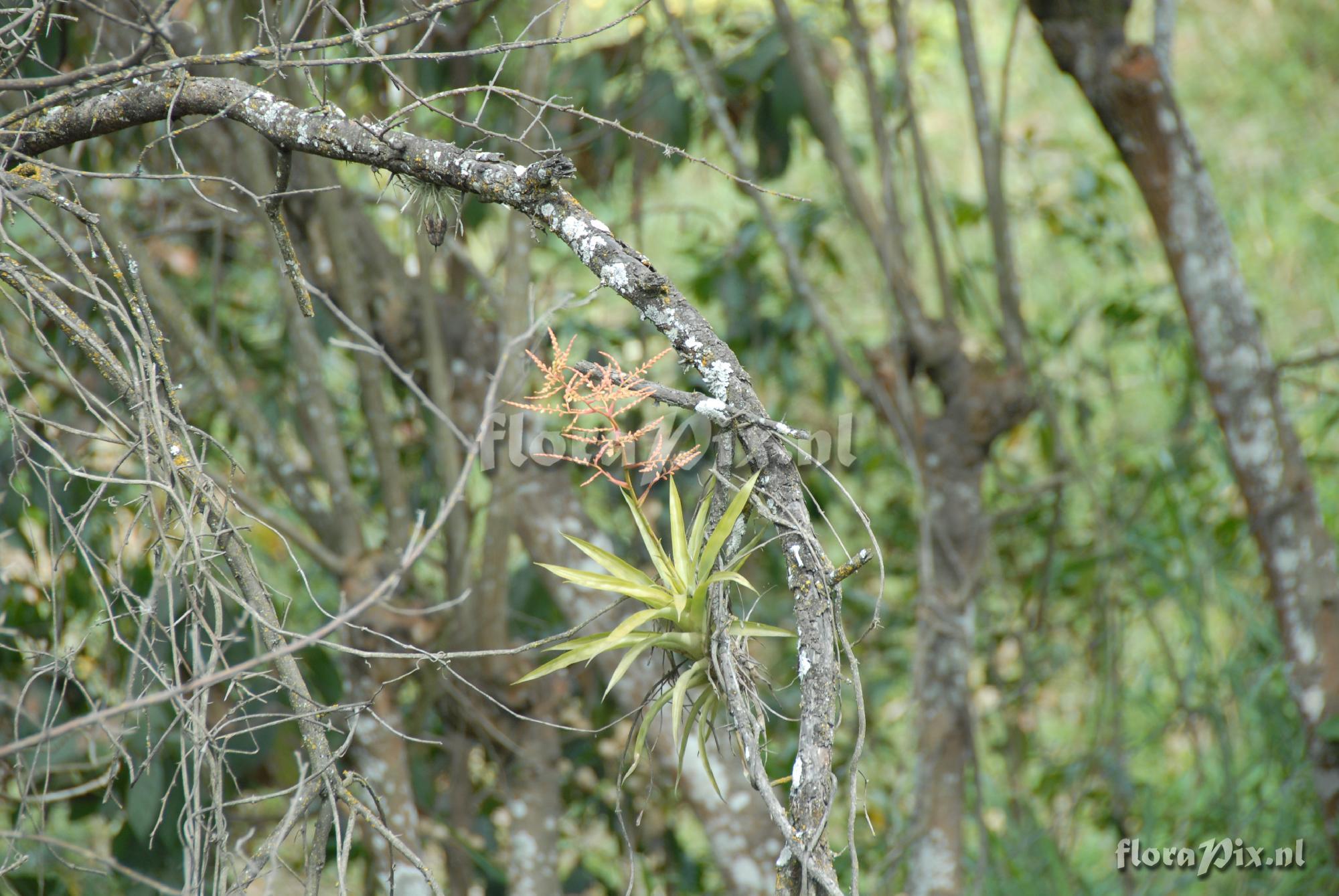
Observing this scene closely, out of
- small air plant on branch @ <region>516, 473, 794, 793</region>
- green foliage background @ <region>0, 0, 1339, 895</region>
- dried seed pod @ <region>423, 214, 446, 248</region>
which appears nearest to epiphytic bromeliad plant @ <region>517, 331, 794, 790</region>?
small air plant on branch @ <region>516, 473, 794, 793</region>

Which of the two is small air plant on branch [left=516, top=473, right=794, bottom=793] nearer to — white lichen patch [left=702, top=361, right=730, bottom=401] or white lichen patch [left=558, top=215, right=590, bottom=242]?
white lichen patch [left=702, top=361, right=730, bottom=401]

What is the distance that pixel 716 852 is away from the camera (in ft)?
5.91

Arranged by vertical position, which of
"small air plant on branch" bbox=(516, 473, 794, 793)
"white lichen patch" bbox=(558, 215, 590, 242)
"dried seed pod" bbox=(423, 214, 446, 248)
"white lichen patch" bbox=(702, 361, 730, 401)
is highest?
"white lichen patch" bbox=(558, 215, 590, 242)

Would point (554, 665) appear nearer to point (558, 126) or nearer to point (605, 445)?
point (605, 445)

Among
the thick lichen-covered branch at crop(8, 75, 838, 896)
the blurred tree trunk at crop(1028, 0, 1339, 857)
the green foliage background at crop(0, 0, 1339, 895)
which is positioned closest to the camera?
the thick lichen-covered branch at crop(8, 75, 838, 896)

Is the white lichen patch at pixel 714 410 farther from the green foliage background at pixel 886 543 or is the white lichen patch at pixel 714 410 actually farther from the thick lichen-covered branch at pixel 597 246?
the green foliage background at pixel 886 543

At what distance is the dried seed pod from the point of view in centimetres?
89

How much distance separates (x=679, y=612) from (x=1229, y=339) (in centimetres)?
156

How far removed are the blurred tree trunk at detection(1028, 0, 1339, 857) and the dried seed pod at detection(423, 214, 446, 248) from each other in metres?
1.51

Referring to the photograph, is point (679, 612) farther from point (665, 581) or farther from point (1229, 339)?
point (1229, 339)

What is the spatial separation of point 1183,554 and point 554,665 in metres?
2.00

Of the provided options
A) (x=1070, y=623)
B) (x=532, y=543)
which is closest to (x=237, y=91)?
(x=532, y=543)

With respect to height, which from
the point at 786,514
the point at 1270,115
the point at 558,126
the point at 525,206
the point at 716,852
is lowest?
the point at 716,852

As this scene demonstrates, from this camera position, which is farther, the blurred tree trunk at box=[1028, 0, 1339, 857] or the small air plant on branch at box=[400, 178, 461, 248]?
the blurred tree trunk at box=[1028, 0, 1339, 857]
